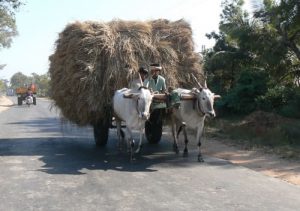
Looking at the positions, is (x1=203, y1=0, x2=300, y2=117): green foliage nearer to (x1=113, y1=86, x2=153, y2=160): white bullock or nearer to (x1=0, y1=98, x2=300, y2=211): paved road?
(x1=0, y1=98, x2=300, y2=211): paved road

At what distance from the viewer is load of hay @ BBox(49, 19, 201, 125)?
10.9m

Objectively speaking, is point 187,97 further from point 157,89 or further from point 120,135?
point 120,135

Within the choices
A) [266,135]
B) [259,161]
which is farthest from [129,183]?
[266,135]

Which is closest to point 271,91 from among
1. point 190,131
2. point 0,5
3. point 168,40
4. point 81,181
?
point 190,131

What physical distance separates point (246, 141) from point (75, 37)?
5777mm

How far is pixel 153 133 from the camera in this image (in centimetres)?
1284

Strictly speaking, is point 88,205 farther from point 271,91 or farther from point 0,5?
point 0,5

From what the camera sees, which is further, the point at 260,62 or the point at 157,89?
the point at 260,62

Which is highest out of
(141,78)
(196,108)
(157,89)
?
(141,78)

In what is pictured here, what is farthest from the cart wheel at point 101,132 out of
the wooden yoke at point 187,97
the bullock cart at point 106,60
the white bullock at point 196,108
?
the wooden yoke at point 187,97

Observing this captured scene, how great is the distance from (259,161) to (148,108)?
291 cm

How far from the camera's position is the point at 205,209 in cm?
632

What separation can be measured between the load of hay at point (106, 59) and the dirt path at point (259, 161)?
6.50 feet

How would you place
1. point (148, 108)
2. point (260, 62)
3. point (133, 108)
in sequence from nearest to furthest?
1. point (148, 108)
2. point (133, 108)
3. point (260, 62)
